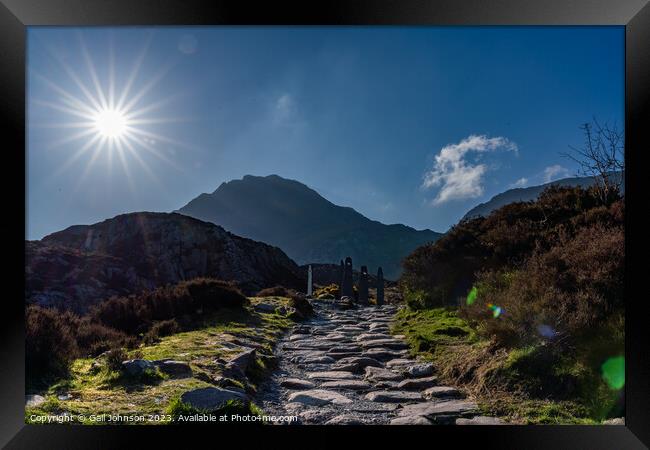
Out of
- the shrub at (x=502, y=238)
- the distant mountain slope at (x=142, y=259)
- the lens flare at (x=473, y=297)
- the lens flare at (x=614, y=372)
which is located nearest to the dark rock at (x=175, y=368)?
the lens flare at (x=473, y=297)

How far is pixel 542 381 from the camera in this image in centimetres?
472

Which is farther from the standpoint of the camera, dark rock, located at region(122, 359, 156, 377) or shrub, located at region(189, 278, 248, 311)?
shrub, located at region(189, 278, 248, 311)

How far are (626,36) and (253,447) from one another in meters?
6.45

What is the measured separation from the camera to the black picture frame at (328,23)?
4344 millimetres

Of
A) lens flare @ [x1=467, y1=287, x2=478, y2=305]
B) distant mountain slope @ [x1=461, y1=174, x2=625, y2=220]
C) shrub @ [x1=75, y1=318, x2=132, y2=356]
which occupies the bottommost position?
shrub @ [x1=75, y1=318, x2=132, y2=356]

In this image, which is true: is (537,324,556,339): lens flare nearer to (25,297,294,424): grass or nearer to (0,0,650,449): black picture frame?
(0,0,650,449): black picture frame

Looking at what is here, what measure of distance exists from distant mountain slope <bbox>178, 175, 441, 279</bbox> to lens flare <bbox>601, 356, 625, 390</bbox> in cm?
3019

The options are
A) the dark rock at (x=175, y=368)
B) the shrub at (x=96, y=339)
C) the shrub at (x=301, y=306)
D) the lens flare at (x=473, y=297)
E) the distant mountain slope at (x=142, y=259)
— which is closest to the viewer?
the dark rock at (x=175, y=368)

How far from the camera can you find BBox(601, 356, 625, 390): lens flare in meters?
4.49

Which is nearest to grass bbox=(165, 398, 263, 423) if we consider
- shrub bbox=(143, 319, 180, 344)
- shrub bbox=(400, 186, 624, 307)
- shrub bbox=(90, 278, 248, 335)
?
shrub bbox=(143, 319, 180, 344)

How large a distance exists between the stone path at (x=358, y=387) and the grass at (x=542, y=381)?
11.6 inches

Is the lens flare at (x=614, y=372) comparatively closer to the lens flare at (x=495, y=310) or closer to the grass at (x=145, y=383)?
the lens flare at (x=495, y=310)

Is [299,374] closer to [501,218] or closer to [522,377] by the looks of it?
[522,377]

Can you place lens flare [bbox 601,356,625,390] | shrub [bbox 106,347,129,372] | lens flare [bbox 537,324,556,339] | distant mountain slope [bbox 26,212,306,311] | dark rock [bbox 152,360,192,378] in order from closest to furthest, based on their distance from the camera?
lens flare [bbox 601,356,625,390]
lens flare [bbox 537,324,556,339]
shrub [bbox 106,347,129,372]
dark rock [bbox 152,360,192,378]
distant mountain slope [bbox 26,212,306,311]
